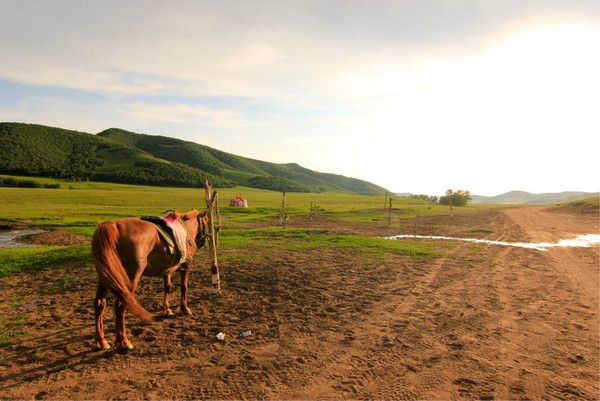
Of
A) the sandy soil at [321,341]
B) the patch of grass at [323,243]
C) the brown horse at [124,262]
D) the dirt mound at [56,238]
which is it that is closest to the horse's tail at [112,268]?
the brown horse at [124,262]

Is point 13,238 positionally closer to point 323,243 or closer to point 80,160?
point 323,243

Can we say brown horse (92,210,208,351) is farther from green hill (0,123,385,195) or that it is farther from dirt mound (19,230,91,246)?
green hill (0,123,385,195)

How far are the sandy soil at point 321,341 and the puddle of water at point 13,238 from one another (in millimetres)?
10057

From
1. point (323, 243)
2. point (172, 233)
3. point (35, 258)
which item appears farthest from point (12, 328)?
point (323, 243)

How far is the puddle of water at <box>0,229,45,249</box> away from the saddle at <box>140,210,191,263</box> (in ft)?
56.4

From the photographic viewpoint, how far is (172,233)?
319 inches

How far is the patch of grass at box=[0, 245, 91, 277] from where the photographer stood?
1324 cm

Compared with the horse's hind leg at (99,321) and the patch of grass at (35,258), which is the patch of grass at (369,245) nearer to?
the patch of grass at (35,258)

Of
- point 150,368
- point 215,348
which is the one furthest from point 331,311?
point 150,368

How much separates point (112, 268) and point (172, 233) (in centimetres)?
175

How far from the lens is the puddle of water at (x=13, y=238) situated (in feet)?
65.7

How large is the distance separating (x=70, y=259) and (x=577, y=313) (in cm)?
1840

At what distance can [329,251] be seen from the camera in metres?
18.6

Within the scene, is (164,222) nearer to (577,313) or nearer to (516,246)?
(577,313)
